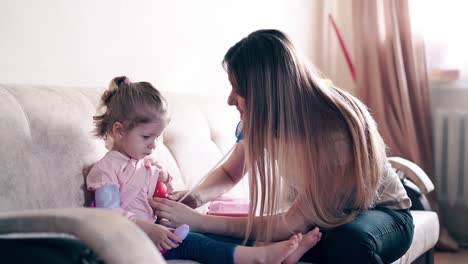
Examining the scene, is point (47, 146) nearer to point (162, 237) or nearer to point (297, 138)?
point (162, 237)

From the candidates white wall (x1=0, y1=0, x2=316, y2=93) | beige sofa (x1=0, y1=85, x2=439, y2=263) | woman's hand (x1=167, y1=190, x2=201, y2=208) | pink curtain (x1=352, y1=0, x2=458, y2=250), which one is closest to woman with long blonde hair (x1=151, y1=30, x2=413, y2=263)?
woman's hand (x1=167, y1=190, x2=201, y2=208)

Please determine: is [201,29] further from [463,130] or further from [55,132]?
[463,130]

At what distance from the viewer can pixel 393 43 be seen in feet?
10.7

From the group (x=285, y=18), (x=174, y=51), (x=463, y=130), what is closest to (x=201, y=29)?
(x=174, y=51)

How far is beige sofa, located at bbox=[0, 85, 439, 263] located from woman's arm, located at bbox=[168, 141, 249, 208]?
9 centimetres

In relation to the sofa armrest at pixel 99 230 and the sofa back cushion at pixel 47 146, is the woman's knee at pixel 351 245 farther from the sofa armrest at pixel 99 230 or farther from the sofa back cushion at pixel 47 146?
the sofa armrest at pixel 99 230

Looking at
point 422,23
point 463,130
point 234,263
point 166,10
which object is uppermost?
point 166,10

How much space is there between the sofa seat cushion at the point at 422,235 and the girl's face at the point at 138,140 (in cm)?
79

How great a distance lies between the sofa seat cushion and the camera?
1.93m

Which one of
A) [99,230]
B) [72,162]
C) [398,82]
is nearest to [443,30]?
[398,82]

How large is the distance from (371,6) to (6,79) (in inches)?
85.1

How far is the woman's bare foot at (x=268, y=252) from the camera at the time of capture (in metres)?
1.45

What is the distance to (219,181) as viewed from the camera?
6.23ft

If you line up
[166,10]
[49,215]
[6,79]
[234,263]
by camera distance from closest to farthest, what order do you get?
[49,215] → [234,263] → [6,79] → [166,10]
